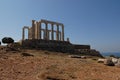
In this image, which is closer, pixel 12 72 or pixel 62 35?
pixel 12 72

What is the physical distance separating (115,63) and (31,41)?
28.7 m

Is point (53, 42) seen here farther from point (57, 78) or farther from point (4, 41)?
point (57, 78)

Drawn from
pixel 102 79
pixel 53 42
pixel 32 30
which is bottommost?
pixel 102 79

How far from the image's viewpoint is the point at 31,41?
48438 millimetres

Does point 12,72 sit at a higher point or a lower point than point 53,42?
lower

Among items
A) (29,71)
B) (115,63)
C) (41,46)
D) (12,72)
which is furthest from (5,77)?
(41,46)

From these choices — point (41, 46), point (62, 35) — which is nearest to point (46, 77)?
point (41, 46)

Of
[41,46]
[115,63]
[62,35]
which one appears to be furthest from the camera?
[62,35]

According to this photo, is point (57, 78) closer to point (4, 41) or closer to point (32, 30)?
point (4, 41)

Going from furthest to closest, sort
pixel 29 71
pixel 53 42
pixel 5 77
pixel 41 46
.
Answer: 1. pixel 53 42
2. pixel 41 46
3. pixel 29 71
4. pixel 5 77

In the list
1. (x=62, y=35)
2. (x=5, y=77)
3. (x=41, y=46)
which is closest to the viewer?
→ (x=5, y=77)

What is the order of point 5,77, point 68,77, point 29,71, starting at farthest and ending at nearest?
1. point 29,71
2. point 68,77
3. point 5,77

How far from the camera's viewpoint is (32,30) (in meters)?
56.0

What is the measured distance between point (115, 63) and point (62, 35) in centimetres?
3822
